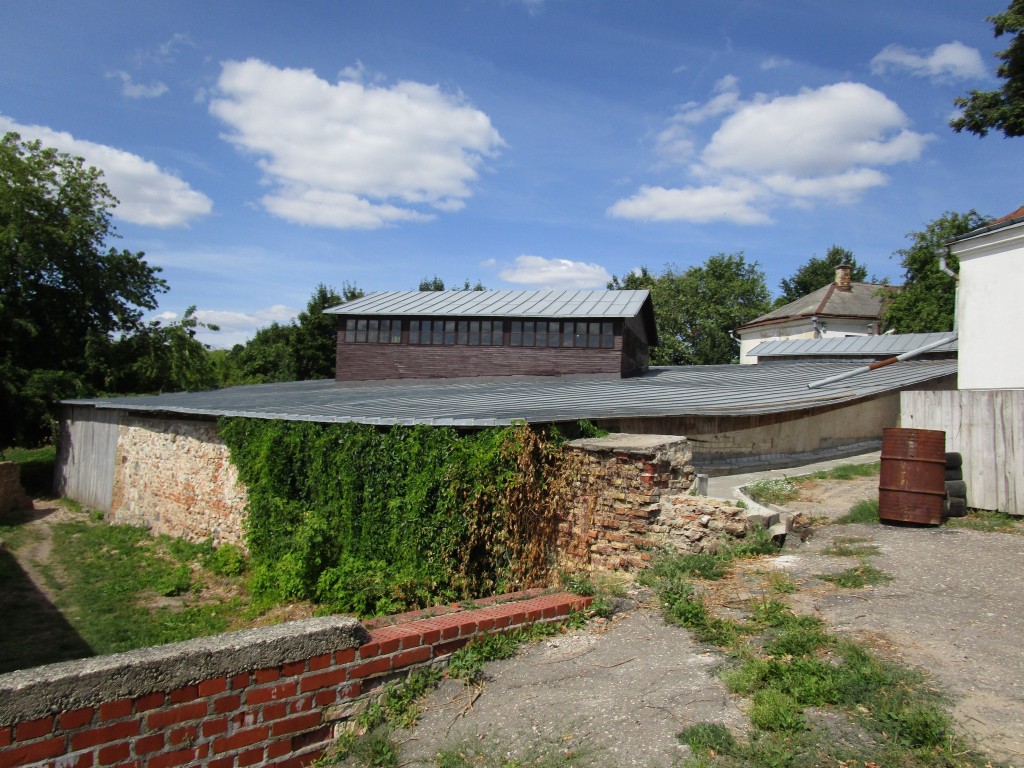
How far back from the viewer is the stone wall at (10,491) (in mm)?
17672

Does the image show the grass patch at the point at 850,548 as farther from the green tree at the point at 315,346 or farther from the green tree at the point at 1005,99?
the green tree at the point at 315,346

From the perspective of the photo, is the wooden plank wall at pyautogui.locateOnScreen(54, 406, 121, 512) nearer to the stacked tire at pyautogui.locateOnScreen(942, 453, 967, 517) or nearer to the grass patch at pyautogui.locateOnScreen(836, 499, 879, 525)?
the grass patch at pyautogui.locateOnScreen(836, 499, 879, 525)

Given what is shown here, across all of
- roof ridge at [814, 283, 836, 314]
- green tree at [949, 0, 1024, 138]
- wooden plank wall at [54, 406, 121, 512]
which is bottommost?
wooden plank wall at [54, 406, 121, 512]

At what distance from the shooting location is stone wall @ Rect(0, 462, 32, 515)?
17.7m

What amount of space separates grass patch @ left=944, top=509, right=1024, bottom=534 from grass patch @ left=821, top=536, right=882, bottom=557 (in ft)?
4.74

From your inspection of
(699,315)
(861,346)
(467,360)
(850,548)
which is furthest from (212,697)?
(699,315)

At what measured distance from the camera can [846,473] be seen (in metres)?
11.0

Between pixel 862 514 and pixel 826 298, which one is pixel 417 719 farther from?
pixel 826 298

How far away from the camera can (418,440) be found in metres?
8.34

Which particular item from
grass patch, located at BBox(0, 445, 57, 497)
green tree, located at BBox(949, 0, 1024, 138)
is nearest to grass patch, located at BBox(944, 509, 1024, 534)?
green tree, located at BBox(949, 0, 1024, 138)

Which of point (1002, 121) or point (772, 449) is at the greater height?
point (1002, 121)

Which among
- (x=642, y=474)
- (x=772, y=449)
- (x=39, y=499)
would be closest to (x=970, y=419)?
(x=772, y=449)

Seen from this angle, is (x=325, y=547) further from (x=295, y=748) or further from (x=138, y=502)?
(x=138, y=502)

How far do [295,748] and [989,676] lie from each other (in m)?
3.77
